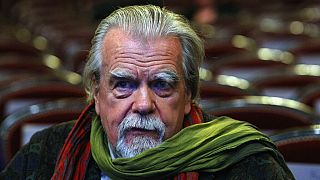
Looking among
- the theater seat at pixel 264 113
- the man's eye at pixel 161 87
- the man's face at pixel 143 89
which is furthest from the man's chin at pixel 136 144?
the theater seat at pixel 264 113

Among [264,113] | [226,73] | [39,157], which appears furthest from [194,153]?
[226,73]

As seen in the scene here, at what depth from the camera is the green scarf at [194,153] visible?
1893 millimetres

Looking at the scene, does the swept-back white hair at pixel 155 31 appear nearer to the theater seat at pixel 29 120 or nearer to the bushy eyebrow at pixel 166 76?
the bushy eyebrow at pixel 166 76

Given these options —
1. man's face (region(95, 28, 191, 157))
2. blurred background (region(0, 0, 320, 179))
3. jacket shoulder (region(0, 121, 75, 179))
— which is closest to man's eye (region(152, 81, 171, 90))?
man's face (region(95, 28, 191, 157))

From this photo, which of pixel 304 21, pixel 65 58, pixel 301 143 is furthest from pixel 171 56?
pixel 304 21

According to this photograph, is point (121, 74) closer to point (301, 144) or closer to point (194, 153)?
point (194, 153)

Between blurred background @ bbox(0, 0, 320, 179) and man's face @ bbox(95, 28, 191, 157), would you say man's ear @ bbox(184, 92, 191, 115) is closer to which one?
man's face @ bbox(95, 28, 191, 157)

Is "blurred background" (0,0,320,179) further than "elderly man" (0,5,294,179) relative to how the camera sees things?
Yes

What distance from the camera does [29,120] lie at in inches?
106

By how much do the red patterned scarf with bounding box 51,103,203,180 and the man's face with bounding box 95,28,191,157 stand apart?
13 centimetres

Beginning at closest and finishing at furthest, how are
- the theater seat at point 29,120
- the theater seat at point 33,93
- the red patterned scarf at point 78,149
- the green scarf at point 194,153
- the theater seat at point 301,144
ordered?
1. the green scarf at point 194,153
2. the red patterned scarf at point 78,149
3. the theater seat at point 301,144
4. the theater seat at point 29,120
5. the theater seat at point 33,93

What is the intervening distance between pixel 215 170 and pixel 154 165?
6.1 inches

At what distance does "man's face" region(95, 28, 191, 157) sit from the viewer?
6.27 feet

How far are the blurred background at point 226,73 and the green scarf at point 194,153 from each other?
0.32 meters
